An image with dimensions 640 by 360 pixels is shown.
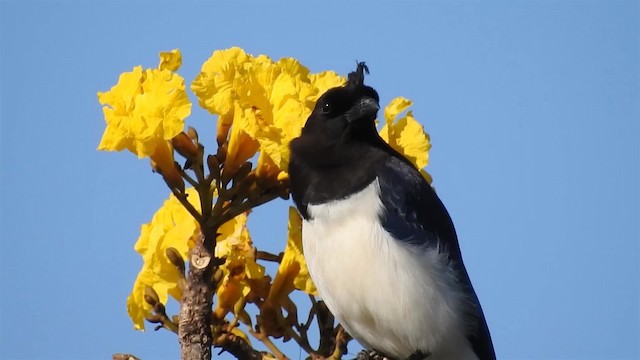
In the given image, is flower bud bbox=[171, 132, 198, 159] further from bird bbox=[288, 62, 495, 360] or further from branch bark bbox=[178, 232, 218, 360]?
bird bbox=[288, 62, 495, 360]

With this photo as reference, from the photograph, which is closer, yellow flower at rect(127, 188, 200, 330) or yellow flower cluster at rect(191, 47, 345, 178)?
yellow flower cluster at rect(191, 47, 345, 178)

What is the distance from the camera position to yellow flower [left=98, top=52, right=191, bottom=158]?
12.8ft

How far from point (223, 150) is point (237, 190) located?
0.86 feet

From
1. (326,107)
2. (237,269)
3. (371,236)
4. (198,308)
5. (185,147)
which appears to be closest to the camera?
(198,308)

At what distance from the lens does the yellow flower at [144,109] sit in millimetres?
3906

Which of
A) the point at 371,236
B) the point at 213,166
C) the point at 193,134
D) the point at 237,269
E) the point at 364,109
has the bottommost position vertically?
the point at 237,269

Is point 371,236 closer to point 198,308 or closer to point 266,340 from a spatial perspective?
point 266,340

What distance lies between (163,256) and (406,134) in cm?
166

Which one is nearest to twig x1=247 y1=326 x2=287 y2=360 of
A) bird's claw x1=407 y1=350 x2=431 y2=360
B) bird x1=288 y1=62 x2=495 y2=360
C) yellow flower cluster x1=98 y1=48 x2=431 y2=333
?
yellow flower cluster x1=98 y1=48 x2=431 y2=333

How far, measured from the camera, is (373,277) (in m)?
4.77

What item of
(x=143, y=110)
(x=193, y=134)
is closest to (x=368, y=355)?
(x=193, y=134)

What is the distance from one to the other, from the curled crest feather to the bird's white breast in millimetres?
655

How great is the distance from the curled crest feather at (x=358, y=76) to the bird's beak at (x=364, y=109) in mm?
107

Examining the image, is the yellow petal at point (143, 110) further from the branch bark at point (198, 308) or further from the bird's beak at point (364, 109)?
the bird's beak at point (364, 109)
